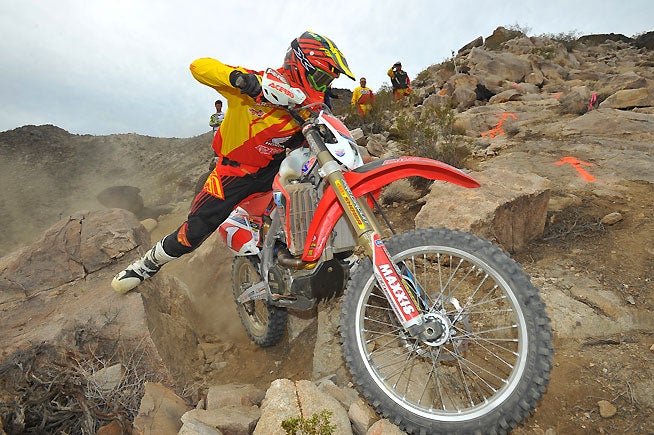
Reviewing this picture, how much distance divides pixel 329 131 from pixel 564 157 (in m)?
5.35

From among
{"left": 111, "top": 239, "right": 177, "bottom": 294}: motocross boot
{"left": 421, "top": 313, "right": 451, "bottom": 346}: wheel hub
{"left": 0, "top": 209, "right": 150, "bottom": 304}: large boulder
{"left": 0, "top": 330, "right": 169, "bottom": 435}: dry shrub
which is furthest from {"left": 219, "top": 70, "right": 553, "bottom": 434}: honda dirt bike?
{"left": 0, "top": 209, "right": 150, "bottom": 304}: large boulder

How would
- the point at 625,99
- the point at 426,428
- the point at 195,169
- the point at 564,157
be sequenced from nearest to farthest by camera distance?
the point at 426,428 → the point at 564,157 → the point at 625,99 → the point at 195,169

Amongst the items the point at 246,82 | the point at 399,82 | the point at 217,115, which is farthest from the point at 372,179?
the point at 399,82

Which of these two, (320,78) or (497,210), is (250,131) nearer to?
(320,78)

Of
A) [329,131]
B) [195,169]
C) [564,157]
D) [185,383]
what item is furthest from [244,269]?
[195,169]

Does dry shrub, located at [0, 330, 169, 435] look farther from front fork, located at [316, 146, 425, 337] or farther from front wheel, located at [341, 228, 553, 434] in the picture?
front fork, located at [316, 146, 425, 337]

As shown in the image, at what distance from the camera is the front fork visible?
199 cm

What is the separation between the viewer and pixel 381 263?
2.05 m

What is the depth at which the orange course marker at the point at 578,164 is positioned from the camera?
17.1 ft

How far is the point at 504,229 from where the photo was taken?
12.4ft

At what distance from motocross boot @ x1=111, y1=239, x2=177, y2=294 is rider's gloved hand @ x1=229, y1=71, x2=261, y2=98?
6.03 ft

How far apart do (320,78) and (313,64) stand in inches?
5.4

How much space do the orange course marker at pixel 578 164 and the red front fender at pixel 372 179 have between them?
3.96 m

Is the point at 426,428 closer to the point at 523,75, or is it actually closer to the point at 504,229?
the point at 504,229
